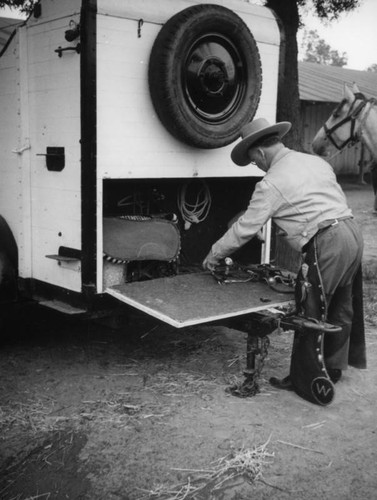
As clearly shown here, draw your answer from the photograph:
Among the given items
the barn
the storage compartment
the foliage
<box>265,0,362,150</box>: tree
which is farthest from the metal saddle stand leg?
the barn

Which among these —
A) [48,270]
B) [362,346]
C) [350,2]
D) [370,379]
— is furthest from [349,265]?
[350,2]

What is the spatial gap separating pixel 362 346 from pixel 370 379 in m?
0.33

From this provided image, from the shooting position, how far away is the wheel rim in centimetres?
433

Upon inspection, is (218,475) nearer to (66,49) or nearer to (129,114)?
(129,114)

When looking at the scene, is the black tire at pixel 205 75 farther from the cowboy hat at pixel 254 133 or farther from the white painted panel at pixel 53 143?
the white painted panel at pixel 53 143

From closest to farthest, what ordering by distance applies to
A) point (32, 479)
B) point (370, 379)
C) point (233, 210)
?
point (32, 479) → point (370, 379) → point (233, 210)

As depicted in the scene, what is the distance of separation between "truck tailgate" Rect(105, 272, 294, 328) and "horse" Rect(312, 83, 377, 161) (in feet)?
8.69

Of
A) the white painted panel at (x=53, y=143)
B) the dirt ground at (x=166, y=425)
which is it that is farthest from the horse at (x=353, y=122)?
the white painted panel at (x=53, y=143)

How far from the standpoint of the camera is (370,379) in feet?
14.9

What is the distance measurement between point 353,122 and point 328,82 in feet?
57.3

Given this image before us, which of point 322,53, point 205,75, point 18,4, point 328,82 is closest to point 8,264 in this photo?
point 205,75

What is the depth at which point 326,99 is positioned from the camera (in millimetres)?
18922

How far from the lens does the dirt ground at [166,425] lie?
3.08m

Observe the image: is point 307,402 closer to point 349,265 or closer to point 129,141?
point 349,265
